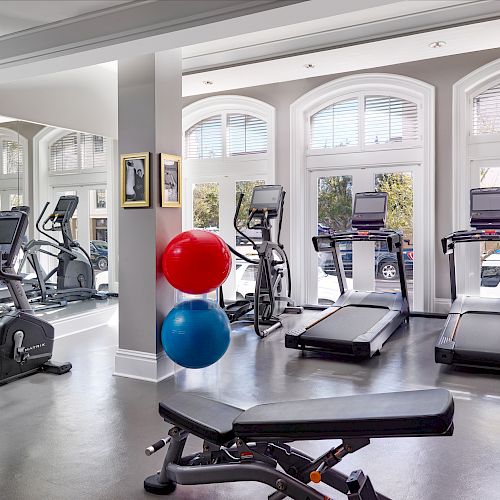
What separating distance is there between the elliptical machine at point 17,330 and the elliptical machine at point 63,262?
6.81ft

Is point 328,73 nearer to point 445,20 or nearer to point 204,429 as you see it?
point 445,20

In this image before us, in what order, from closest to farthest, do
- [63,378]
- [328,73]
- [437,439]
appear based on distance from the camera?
[437,439] → [63,378] → [328,73]

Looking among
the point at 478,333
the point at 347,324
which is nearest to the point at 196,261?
the point at 347,324

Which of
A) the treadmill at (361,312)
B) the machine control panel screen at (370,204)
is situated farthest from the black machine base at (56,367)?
the machine control panel screen at (370,204)

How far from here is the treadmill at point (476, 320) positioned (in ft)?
14.7

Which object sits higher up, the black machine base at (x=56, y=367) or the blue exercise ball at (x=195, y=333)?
the blue exercise ball at (x=195, y=333)

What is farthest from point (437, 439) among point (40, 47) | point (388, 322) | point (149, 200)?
point (40, 47)

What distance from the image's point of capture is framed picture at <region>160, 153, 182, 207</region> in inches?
171

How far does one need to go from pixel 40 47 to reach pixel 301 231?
15.4 ft

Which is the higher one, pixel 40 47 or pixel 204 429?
pixel 40 47

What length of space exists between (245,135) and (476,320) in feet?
15.2

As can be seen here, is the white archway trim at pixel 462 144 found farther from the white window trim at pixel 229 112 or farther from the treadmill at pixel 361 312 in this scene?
the white window trim at pixel 229 112

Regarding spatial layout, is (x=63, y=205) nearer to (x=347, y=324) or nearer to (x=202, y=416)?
(x=347, y=324)

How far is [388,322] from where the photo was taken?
554cm
